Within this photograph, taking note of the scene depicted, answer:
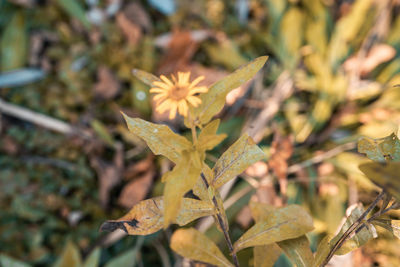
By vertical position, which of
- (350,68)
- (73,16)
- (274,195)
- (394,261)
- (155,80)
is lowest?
(394,261)

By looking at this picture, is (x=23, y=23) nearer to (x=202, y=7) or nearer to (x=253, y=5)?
(x=202, y=7)

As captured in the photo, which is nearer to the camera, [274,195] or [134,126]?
[134,126]

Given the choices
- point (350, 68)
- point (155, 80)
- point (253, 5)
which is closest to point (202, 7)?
point (253, 5)

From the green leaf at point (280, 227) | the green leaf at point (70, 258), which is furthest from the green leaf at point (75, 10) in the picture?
the green leaf at point (280, 227)

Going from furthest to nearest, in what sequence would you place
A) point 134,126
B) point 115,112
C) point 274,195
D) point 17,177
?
point 115,112 < point 17,177 < point 274,195 < point 134,126

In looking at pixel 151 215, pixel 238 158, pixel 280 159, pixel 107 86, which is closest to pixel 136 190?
pixel 107 86

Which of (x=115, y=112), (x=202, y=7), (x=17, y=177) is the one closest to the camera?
(x=17, y=177)
